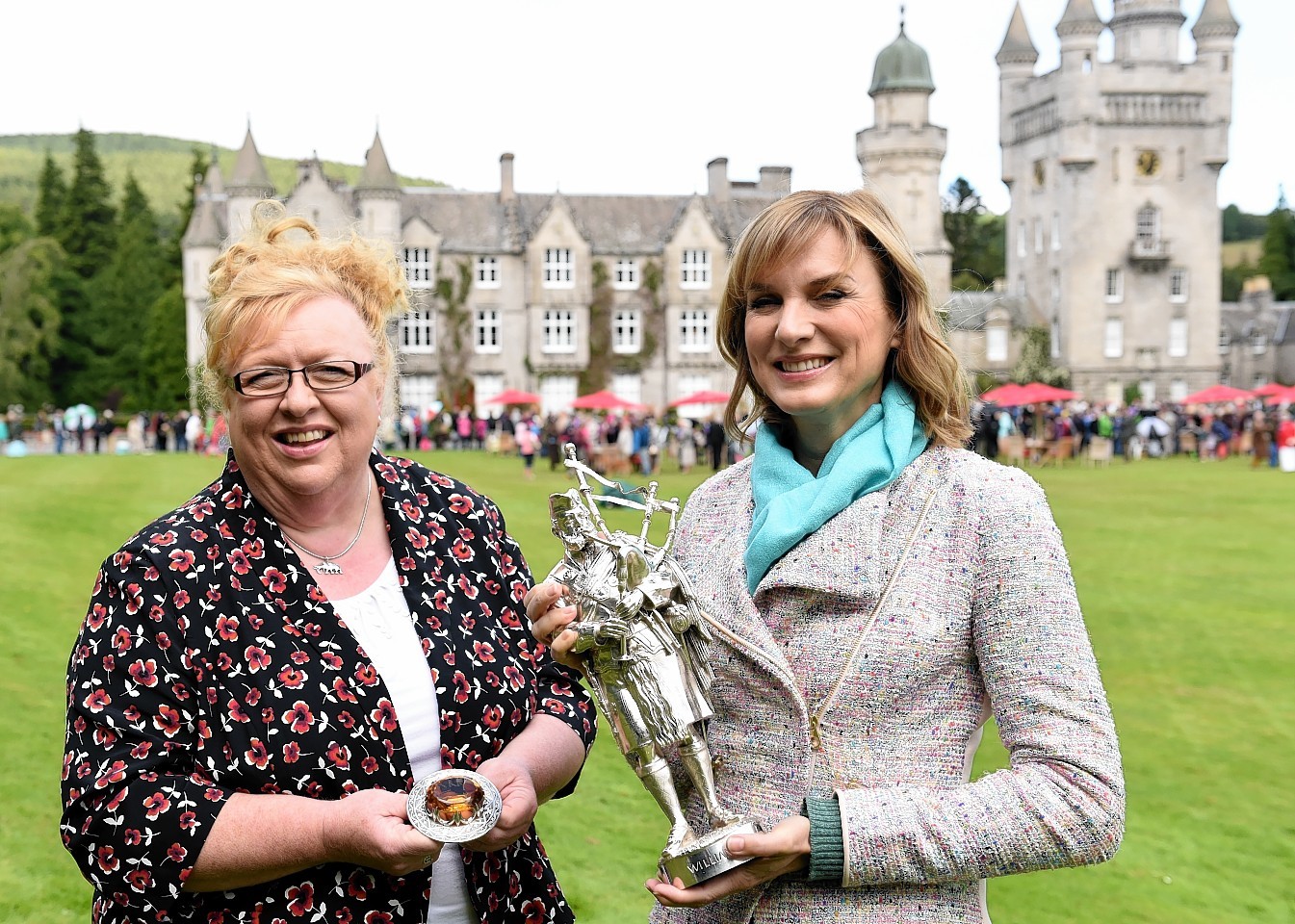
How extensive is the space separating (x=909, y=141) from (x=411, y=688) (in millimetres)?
63192

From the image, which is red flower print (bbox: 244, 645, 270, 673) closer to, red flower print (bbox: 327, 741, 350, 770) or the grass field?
red flower print (bbox: 327, 741, 350, 770)

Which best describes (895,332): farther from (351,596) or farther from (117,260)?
(117,260)

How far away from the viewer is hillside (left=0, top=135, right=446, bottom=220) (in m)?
153

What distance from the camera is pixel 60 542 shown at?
53.4ft

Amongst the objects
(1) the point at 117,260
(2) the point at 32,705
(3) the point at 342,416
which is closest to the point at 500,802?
(3) the point at 342,416

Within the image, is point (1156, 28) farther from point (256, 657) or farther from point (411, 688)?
point (256, 657)

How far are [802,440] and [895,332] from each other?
313 millimetres

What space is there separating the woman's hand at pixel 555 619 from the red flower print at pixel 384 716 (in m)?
0.36

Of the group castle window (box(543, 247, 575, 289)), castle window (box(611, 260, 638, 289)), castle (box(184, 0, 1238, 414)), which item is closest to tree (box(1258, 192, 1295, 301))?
castle (box(184, 0, 1238, 414))

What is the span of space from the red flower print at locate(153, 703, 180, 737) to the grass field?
366cm

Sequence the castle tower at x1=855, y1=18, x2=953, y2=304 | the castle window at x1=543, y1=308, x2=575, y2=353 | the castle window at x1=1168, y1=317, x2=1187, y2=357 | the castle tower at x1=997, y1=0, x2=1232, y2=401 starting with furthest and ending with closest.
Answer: the castle window at x1=1168, y1=317, x2=1187, y2=357, the castle tower at x1=997, y1=0, x2=1232, y2=401, the castle tower at x1=855, y1=18, x2=953, y2=304, the castle window at x1=543, y1=308, x2=575, y2=353

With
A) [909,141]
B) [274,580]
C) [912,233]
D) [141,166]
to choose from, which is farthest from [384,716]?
[141,166]

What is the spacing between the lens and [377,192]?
58.4m

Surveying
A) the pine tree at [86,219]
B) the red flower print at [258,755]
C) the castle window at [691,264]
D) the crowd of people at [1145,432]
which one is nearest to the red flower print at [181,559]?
the red flower print at [258,755]
